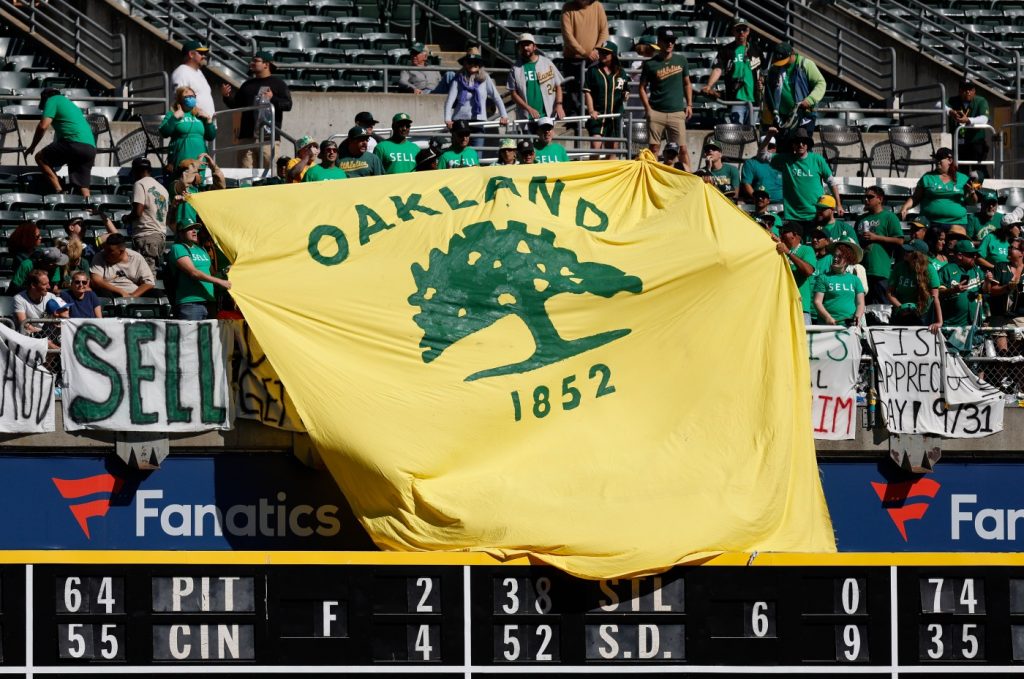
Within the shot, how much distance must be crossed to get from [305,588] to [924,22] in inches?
588

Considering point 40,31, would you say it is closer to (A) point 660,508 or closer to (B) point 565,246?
(B) point 565,246

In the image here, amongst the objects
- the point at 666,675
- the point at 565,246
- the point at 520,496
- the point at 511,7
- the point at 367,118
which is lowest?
the point at 666,675

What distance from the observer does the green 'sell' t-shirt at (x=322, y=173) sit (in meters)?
16.4

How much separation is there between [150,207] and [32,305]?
210 cm

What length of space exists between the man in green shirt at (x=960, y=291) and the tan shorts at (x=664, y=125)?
347cm

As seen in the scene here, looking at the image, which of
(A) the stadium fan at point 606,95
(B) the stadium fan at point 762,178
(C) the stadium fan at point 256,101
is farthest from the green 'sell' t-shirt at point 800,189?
(C) the stadium fan at point 256,101

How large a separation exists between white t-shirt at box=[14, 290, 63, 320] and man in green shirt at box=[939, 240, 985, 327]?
7.06 metres

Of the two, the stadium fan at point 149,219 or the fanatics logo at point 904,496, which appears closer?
the fanatics logo at point 904,496

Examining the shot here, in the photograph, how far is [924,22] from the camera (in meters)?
24.2

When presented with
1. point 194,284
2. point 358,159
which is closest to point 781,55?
point 358,159

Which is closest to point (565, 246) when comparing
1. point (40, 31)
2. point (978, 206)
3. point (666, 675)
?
point (666, 675)

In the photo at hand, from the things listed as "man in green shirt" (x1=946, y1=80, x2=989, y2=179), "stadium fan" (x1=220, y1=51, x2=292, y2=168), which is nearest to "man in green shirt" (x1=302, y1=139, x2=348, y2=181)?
"stadium fan" (x1=220, y1=51, x2=292, y2=168)

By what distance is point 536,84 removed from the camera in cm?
1983

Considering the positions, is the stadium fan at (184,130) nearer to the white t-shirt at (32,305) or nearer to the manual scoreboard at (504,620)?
the white t-shirt at (32,305)
